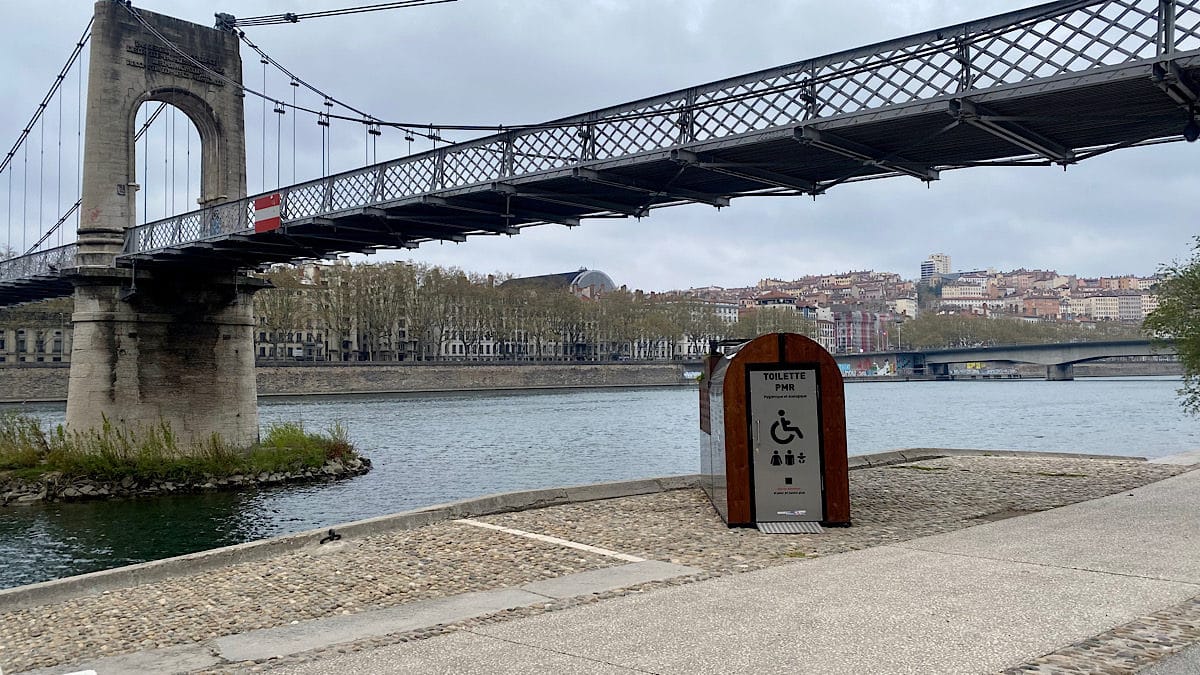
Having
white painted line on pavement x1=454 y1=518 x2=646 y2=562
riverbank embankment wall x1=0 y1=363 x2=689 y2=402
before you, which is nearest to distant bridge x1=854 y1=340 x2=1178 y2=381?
riverbank embankment wall x1=0 y1=363 x2=689 y2=402

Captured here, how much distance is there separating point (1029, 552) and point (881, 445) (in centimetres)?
3326

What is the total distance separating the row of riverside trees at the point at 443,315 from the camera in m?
104

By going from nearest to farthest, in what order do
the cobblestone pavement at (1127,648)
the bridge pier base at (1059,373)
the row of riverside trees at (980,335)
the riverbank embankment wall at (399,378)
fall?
the cobblestone pavement at (1127,648)
the riverbank embankment wall at (399,378)
the bridge pier base at (1059,373)
the row of riverside trees at (980,335)

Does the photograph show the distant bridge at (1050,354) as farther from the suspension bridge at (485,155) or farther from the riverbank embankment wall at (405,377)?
the suspension bridge at (485,155)

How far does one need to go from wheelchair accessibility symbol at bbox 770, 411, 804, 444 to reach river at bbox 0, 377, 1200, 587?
12361 millimetres

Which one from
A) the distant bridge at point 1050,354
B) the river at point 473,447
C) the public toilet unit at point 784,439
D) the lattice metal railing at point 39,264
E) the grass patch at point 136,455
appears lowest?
the river at point 473,447

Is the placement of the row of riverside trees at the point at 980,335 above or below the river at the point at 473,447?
above

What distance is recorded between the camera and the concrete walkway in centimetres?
649

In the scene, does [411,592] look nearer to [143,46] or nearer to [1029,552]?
[1029,552]

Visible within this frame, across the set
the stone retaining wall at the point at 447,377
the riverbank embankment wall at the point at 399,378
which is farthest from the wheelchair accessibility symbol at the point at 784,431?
the stone retaining wall at the point at 447,377

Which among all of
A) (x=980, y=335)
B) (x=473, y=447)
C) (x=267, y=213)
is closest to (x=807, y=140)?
(x=267, y=213)

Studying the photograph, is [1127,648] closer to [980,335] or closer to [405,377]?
[405,377]

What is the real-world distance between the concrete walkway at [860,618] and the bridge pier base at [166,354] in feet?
89.9

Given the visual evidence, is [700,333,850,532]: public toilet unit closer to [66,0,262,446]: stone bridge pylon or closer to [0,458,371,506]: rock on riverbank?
[0,458,371,506]: rock on riverbank
